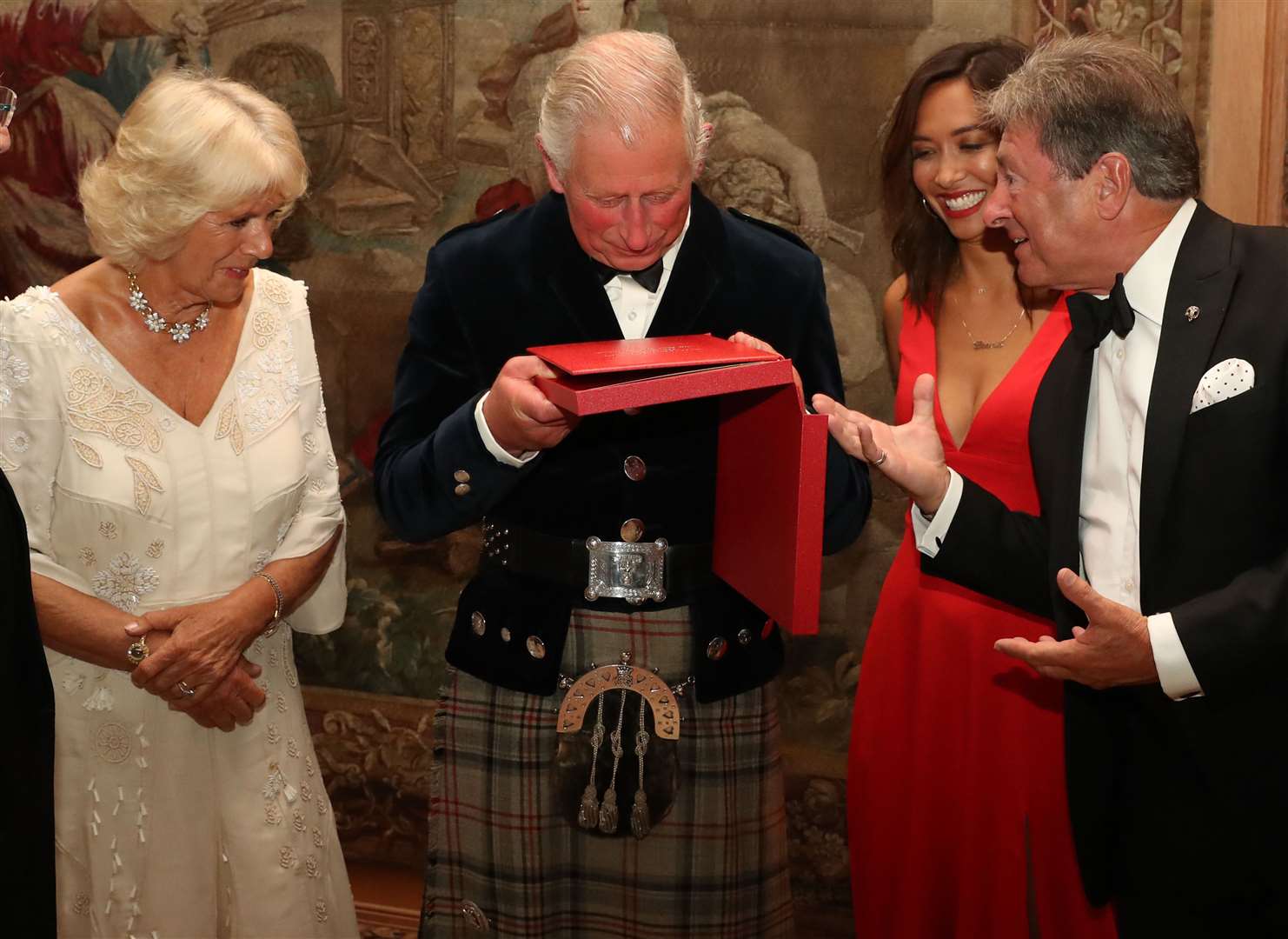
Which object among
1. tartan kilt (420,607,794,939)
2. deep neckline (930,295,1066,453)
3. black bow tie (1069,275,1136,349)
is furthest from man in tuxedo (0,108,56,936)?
deep neckline (930,295,1066,453)

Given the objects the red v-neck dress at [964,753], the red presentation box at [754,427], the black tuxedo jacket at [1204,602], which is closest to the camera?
the red presentation box at [754,427]

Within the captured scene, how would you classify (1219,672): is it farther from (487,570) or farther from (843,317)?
(843,317)

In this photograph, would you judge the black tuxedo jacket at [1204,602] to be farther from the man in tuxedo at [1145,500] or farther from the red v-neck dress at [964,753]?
the red v-neck dress at [964,753]

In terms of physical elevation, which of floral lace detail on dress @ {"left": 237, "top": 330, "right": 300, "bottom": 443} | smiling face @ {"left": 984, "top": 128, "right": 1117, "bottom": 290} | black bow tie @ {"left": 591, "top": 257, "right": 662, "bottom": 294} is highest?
smiling face @ {"left": 984, "top": 128, "right": 1117, "bottom": 290}

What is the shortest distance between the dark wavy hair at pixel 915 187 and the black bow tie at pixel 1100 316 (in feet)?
3.36

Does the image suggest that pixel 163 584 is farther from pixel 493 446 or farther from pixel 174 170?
pixel 493 446

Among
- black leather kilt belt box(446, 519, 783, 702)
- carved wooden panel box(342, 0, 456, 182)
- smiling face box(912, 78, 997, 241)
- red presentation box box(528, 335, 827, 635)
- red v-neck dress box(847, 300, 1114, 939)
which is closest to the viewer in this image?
red presentation box box(528, 335, 827, 635)

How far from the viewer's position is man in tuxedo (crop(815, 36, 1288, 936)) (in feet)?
7.35

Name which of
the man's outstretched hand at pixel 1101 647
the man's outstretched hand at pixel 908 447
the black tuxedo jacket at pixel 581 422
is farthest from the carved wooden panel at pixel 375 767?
the man's outstretched hand at pixel 1101 647

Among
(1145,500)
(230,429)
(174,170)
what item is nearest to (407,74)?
(174,170)

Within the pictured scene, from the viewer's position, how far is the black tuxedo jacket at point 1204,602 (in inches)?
87.2

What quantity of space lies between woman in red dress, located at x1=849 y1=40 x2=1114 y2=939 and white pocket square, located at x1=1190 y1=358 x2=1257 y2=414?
3.15 feet

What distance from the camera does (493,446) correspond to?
8.16 ft

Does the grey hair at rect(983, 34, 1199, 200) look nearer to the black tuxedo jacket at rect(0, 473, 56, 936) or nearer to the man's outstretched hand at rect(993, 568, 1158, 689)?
the man's outstretched hand at rect(993, 568, 1158, 689)
